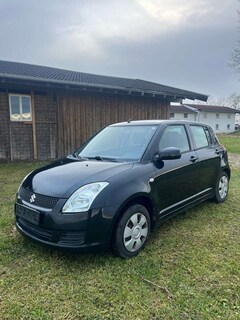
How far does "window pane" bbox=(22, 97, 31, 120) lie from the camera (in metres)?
9.37

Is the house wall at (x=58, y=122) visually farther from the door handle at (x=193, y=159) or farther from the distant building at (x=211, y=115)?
the distant building at (x=211, y=115)

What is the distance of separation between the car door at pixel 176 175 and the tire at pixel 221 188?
0.99 metres

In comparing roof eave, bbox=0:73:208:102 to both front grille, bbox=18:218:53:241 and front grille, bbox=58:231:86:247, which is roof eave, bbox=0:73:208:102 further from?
front grille, bbox=58:231:86:247

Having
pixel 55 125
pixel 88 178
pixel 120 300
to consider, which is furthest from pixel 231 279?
pixel 55 125

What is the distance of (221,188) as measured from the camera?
16.3ft

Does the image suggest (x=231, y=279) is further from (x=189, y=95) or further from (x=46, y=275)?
(x=189, y=95)

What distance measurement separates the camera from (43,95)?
9578mm

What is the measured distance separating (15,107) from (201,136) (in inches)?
287

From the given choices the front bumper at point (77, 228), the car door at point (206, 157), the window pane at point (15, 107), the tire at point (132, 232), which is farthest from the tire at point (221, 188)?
the window pane at point (15, 107)

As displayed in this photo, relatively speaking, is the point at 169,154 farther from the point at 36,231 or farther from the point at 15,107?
the point at 15,107

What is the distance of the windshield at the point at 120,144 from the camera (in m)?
3.48

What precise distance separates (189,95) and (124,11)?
4939 mm

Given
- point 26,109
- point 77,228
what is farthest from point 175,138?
point 26,109

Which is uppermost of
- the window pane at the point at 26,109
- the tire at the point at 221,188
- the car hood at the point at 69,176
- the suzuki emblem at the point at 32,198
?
the window pane at the point at 26,109
